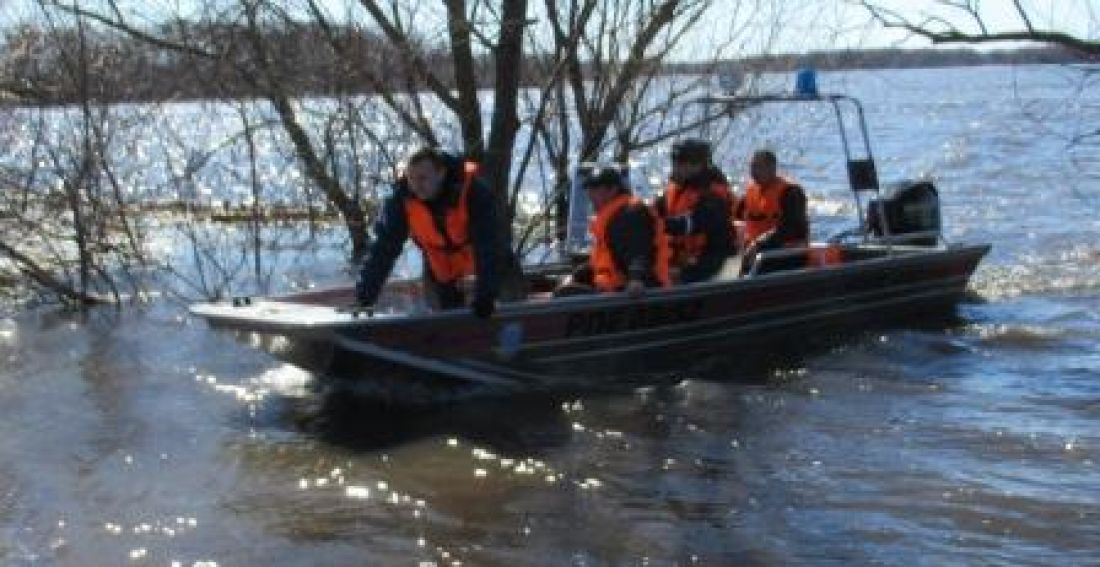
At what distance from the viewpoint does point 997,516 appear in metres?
6.51

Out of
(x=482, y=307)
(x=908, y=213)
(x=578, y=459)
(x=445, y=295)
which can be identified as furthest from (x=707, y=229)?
(x=908, y=213)

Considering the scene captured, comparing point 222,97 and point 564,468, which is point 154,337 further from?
point 564,468

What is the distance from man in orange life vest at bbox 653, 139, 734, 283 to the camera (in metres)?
9.64

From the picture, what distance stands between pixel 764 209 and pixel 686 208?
1157 millimetres

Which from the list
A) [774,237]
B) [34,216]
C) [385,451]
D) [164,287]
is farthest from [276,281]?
[385,451]

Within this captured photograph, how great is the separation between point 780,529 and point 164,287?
26.1ft

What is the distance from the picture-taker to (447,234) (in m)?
8.26

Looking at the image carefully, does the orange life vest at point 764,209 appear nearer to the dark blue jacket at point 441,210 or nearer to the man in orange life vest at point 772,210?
the man in orange life vest at point 772,210

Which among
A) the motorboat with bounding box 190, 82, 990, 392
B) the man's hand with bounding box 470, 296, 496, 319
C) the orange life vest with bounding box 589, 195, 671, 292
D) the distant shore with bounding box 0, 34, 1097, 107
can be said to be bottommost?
the motorboat with bounding box 190, 82, 990, 392

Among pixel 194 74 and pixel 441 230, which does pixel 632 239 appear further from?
pixel 194 74

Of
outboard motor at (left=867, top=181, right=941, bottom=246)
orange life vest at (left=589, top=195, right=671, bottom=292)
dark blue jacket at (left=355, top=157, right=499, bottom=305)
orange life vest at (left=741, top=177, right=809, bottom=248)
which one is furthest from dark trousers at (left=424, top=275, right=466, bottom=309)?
outboard motor at (left=867, top=181, right=941, bottom=246)

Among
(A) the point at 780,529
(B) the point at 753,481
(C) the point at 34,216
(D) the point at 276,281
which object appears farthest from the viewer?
(D) the point at 276,281

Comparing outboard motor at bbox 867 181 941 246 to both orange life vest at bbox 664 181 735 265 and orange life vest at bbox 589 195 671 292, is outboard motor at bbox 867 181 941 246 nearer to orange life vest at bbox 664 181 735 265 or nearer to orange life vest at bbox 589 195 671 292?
orange life vest at bbox 664 181 735 265

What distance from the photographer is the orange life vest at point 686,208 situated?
383 inches
